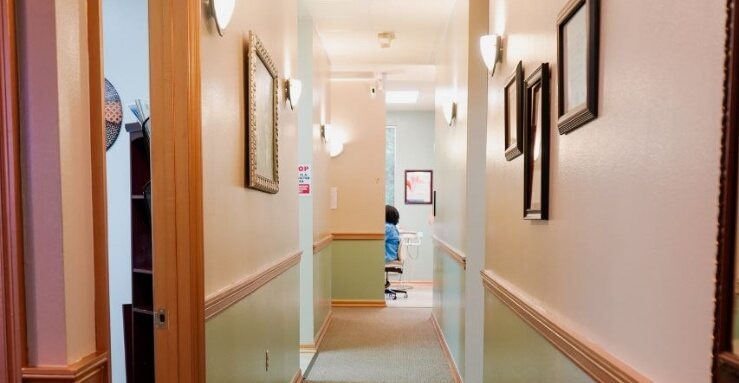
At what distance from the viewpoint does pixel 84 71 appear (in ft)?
4.18

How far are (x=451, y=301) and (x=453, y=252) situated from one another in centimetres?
46

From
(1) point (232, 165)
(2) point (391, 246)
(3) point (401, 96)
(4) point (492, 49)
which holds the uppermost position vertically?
(3) point (401, 96)

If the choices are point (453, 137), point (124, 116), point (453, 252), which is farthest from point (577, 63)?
point (453, 137)

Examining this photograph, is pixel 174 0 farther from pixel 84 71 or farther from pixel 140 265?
pixel 140 265

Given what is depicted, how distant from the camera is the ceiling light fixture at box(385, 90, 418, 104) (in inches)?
297

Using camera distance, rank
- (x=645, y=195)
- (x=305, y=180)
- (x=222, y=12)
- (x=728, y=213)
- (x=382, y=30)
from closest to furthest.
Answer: (x=728, y=213), (x=645, y=195), (x=222, y=12), (x=305, y=180), (x=382, y=30)

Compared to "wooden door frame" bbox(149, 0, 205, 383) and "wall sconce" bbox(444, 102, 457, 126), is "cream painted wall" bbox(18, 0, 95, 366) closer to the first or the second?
A: "wooden door frame" bbox(149, 0, 205, 383)

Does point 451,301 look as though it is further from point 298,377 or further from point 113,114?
point 113,114

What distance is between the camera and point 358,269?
6238 mm

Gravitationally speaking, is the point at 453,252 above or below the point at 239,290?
below

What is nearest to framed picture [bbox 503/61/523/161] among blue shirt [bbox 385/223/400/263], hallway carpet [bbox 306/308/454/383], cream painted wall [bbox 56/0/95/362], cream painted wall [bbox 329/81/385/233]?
cream painted wall [bbox 56/0/95/362]

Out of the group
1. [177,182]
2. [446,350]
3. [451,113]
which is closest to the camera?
[177,182]

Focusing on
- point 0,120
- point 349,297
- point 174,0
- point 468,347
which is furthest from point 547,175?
point 349,297

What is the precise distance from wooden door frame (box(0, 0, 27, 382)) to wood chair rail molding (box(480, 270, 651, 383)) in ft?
4.21
